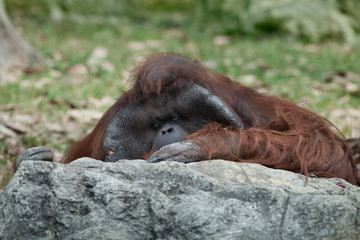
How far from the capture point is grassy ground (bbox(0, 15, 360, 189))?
15.6 feet

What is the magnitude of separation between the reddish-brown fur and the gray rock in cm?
45

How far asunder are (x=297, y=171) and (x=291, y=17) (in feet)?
21.6

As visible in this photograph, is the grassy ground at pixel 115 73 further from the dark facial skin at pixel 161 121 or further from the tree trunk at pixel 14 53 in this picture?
the dark facial skin at pixel 161 121

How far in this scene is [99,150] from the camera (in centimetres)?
313

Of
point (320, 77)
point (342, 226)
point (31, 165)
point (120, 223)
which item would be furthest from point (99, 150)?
point (320, 77)

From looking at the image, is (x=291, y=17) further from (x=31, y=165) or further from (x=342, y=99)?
(x=31, y=165)

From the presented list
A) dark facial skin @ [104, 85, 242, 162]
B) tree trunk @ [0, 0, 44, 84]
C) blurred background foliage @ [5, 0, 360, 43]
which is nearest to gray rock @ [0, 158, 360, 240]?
dark facial skin @ [104, 85, 242, 162]

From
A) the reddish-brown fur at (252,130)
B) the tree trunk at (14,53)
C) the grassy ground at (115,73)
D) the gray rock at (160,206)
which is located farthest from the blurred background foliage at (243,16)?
the gray rock at (160,206)

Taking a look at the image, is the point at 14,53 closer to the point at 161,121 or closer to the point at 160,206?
the point at 161,121

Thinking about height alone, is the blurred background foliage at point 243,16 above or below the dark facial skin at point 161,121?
below

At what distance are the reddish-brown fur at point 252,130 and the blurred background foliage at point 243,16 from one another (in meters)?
5.86

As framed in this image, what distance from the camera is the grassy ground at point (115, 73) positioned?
15.6ft

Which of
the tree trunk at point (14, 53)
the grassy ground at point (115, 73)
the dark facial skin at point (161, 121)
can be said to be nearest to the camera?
the dark facial skin at point (161, 121)

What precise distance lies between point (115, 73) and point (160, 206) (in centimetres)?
454
